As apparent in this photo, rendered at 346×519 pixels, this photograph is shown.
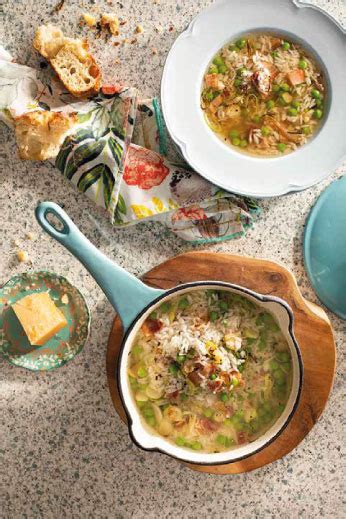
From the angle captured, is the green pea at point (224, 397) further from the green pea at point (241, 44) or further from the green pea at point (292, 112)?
the green pea at point (241, 44)

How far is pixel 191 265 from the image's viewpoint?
174 centimetres

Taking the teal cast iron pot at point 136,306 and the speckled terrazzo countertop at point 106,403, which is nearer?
the teal cast iron pot at point 136,306

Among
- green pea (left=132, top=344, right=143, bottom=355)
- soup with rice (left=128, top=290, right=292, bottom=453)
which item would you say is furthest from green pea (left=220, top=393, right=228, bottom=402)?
green pea (left=132, top=344, right=143, bottom=355)

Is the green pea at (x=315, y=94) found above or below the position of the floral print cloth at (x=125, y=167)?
above

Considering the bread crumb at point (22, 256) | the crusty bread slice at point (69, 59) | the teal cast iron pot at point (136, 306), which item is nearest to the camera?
the teal cast iron pot at point (136, 306)

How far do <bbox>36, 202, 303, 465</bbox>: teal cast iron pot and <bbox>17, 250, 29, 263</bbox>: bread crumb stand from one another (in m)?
0.34

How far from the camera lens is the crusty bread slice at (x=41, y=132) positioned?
5.76ft

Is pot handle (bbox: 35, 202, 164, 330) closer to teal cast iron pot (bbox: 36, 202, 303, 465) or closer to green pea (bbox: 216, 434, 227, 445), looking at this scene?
teal cast iron pot (bbox: 36, 202, 303, 465)

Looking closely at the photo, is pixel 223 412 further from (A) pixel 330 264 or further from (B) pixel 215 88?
(B) pixel 215 88

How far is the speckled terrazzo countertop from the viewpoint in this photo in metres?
1.91

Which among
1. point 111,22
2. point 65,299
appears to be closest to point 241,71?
point 111,22

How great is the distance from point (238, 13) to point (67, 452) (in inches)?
52.8

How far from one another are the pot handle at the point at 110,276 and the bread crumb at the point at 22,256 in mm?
356

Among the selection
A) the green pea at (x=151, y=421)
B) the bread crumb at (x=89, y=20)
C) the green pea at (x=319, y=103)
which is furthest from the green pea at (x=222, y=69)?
the green pea at (x=151, y=421)
